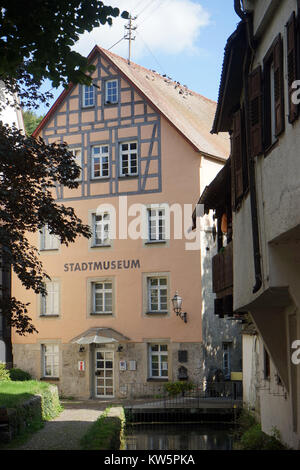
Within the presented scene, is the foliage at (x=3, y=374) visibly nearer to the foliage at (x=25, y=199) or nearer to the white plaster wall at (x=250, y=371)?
the white plaster wall at (x=250, y=371)

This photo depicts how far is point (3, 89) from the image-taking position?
578 inches

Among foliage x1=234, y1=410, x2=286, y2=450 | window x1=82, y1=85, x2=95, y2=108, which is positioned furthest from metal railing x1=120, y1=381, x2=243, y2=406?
window x1=82, y1=85, x2=95, y2=108

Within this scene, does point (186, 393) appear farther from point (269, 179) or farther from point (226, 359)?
point (269, 179)

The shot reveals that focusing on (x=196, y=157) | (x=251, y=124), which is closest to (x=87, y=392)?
(x=196, y=157)

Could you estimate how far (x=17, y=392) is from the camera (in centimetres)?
2045

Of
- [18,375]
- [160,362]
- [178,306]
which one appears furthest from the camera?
[18,375]

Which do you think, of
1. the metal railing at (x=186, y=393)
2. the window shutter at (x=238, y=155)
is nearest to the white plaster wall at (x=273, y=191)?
the window shutter at (x=238, y=155)

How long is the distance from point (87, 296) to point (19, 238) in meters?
17.3

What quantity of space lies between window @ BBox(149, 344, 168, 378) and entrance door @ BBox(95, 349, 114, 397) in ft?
5.63

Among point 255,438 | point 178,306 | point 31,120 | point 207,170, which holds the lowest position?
point 255,438

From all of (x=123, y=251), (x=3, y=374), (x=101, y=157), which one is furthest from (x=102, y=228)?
(x=3, y=374)

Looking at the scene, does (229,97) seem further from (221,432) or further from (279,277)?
(221,432)

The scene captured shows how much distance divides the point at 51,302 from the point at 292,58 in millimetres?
24008

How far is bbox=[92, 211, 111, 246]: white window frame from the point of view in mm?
30578
